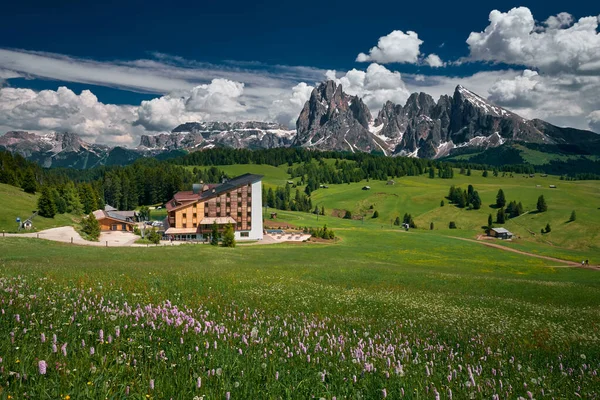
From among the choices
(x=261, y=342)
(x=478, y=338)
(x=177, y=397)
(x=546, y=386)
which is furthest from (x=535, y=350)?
(x=177, y=397)

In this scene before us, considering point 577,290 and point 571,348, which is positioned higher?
point 571,348

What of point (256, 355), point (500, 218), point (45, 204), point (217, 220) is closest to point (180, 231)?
point (217, 220)

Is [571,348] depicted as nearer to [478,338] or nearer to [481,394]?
[478,338]

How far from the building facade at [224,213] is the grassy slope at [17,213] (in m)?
26.9

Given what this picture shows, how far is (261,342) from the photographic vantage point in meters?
8.29

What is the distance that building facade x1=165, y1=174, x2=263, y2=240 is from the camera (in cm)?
Result: 10381

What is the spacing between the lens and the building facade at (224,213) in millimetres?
103812

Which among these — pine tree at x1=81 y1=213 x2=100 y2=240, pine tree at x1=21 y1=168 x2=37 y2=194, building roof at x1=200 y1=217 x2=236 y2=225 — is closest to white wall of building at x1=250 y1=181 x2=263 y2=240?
building roof at x1=200 y1=217 x2=236 y2=225

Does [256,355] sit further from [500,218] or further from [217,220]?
[500,218]

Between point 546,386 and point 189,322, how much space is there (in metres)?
7.12

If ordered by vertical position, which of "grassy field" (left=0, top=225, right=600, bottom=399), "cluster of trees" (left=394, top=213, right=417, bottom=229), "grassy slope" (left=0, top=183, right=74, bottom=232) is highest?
"grassy field" (left=0, top=225, right=600, bottom=399)

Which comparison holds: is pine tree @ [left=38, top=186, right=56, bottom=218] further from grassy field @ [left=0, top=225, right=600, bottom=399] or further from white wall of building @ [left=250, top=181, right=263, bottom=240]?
grassy field @ [left=0, top=225, right=600, bottom=399]

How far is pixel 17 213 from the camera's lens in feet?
284

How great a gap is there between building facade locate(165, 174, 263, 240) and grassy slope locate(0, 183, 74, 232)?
26856mm
